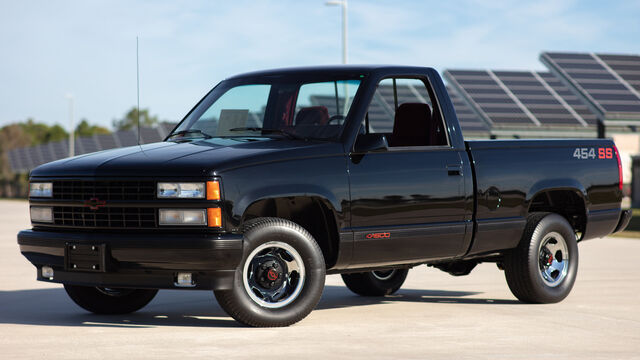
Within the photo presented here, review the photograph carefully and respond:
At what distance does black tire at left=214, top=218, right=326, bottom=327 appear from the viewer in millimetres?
7285

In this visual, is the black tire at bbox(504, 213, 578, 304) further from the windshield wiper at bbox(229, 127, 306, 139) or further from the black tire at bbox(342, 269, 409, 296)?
the windshield wiper at bbox(229, 127, 306, 139)

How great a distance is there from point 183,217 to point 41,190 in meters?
1.49

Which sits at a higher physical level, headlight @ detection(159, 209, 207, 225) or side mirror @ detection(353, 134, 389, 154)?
side mirror @ detection(353, 134, 389, 154)

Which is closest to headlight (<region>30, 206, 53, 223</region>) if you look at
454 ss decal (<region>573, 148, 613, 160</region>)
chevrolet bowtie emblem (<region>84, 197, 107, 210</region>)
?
chevrolet bowtie emblem (<region>84, 197, 107, 210</region>)

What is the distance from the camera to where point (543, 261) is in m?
9.54

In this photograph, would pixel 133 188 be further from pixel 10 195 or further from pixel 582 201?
pixel 10 195

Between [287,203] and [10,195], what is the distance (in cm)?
8060

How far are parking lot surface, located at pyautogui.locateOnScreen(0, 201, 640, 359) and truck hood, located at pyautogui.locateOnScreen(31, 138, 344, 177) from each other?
116 cm

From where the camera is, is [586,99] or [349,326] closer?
[349,326]

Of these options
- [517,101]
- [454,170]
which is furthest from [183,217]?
[517,101]

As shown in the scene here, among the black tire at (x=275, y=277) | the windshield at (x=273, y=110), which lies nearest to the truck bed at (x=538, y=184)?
the windshield at (x=273, y=110)

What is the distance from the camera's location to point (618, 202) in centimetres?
1012

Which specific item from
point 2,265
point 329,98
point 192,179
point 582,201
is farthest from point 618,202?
point 2,265

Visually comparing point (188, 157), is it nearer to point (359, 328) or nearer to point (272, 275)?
point (272, 275)
